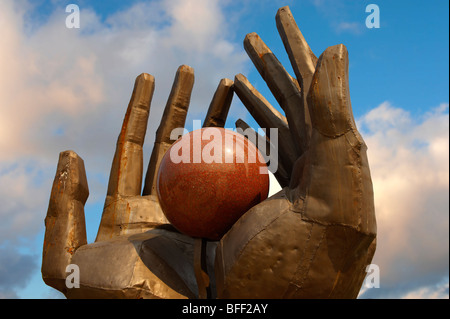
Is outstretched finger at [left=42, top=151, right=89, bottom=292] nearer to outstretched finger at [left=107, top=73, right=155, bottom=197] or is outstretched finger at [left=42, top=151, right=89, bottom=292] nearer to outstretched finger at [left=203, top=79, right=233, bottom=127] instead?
outstretched finger at [left=107, top=73, right=155, bottom=197]

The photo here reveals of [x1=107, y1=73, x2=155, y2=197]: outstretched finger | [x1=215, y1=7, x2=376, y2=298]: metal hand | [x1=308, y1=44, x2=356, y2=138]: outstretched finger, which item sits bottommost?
[x1=215, y1=7, x2=376, y2=298]: metal hand

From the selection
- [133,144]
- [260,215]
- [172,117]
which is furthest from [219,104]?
[260,215]

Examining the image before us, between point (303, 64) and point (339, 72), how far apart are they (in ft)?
3.89

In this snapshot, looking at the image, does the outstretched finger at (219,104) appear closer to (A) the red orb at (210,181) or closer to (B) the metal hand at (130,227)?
(B) the metal hand at (130,227)

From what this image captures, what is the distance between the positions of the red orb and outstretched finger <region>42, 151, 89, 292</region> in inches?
68.8

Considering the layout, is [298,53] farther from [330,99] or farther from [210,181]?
[210,181]

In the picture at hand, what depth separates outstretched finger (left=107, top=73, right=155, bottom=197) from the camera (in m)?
7.65

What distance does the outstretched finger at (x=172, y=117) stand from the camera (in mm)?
8109

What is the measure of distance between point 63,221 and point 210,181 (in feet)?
8.55

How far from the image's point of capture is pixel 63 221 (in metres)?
6.35

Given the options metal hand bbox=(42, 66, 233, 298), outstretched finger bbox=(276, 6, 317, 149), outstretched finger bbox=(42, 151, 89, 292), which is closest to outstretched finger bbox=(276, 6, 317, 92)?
outstretched finger bbox=(276, 6, 317, 149)

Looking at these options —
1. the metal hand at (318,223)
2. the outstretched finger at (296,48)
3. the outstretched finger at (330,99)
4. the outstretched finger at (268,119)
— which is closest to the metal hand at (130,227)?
the outstretched finger at (268,119)
